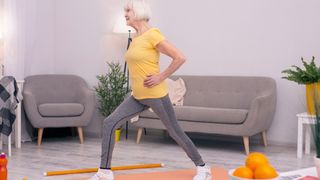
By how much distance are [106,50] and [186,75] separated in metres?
1.22

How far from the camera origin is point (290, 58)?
5188 mm

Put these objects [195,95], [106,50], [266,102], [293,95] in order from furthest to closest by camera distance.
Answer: [106,50], [195,95], [293,95], [266,102]

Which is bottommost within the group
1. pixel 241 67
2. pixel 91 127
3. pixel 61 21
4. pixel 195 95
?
pixel 91 127

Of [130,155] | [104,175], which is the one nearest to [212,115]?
[130,155]

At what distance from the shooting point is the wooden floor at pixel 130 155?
4066mm

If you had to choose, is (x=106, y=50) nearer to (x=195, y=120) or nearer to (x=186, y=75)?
(x=186, y=75)

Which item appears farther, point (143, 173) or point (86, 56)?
point (86, 56)

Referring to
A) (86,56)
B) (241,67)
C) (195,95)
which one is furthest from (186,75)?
(86,56)

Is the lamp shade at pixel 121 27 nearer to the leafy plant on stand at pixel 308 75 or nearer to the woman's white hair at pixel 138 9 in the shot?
the leafy plant on stand at pixel 308 75

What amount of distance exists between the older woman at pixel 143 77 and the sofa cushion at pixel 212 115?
1.71m

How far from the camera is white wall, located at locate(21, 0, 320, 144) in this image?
17.0 feet

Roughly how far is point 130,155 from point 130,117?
1.62 m

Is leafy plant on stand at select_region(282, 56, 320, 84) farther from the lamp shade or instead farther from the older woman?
the lamp shade

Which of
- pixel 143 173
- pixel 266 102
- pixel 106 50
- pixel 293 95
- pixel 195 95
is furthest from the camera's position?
pixel 106 50
